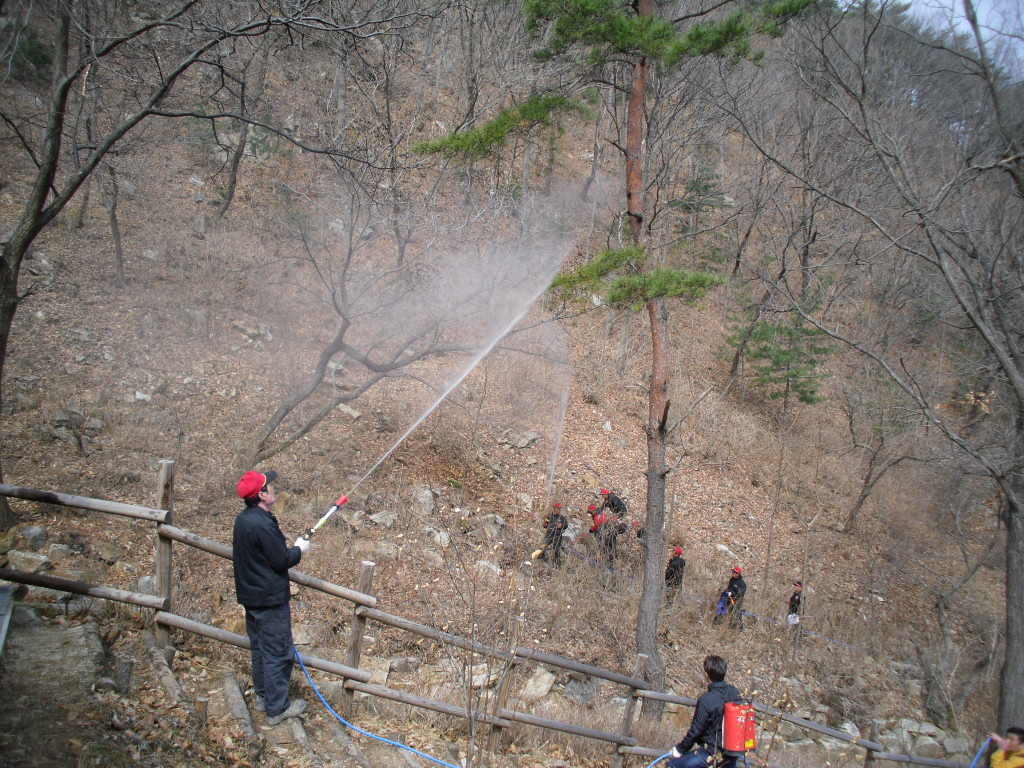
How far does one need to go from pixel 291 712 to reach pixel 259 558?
130 cm

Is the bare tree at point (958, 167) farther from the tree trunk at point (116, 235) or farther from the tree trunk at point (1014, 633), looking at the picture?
the tree trunk at point (116, 235)

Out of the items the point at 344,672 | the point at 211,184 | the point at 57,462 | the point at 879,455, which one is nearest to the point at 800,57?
the point at 344,672

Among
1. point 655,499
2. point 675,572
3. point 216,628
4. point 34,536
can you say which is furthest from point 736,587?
point 34,536

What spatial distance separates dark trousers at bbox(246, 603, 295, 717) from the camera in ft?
15.2

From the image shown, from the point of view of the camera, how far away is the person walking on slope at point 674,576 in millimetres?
12016

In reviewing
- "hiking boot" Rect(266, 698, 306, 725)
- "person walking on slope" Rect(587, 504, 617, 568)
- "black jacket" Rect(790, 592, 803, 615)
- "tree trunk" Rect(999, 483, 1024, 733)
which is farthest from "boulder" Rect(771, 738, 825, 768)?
"hiking boot" Rect(266, 698, 306, 725)

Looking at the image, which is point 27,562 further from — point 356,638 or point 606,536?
point 606,536

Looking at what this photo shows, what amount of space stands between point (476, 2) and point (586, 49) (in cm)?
1031

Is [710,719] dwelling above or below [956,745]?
above

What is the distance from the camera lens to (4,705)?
3740mm

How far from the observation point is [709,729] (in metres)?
5.18

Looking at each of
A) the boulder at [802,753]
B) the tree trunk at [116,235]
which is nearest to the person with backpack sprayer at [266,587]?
the boulder at [802,753]

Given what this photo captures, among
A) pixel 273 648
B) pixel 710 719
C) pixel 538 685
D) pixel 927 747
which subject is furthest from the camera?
pixel 927 747

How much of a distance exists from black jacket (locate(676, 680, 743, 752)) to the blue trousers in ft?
0.31
